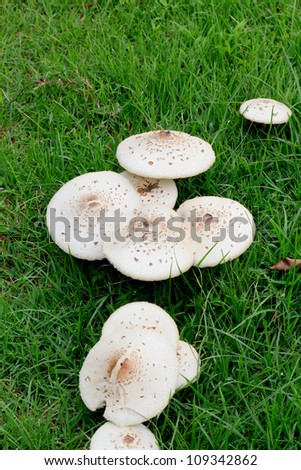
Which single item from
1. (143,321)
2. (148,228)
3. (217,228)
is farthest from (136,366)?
(217,228)

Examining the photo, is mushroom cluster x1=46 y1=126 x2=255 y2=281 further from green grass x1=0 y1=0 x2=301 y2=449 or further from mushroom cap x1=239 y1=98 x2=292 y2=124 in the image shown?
mushroom cap x1=239 y1=98 x2=292 y2=124

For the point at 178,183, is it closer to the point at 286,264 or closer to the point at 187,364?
the point at 286,264

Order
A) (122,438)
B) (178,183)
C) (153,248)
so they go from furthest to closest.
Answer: (178,183) → (153,248) → (122,438)

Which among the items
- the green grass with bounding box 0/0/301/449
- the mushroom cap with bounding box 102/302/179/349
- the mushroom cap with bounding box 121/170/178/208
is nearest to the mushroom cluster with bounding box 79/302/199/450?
the mushroom cap with bounding box 102/302/179/349

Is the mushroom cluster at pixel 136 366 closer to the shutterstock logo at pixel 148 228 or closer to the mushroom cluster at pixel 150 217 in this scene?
the mushroom cluster at pixel 150 217

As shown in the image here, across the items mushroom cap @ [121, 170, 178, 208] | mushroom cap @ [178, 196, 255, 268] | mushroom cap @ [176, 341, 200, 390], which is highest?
mushroom cap @ [121, 170, 178, 208]

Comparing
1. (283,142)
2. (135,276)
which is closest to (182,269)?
(135,276)
